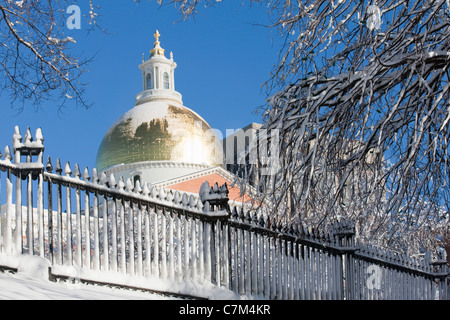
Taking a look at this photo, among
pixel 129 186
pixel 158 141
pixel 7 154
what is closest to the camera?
pixel 7 154

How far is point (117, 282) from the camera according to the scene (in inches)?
275

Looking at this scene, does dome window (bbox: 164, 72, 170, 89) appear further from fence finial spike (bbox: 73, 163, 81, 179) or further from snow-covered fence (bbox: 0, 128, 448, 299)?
fence finial spike (bbox: 73, 163, 81, 179)

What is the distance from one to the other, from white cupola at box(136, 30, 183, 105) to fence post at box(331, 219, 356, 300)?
52484mm

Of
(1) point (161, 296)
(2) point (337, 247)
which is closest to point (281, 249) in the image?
(2) point (337, 247)

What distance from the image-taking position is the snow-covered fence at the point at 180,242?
6.67 m

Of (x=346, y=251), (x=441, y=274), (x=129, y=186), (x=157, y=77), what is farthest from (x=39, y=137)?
(x=157, y=77)

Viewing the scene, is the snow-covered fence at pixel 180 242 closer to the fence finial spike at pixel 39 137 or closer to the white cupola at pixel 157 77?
the fence finial spike at pixel 39 137

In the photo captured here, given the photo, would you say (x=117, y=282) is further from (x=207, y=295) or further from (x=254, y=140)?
(x=254, y=140)

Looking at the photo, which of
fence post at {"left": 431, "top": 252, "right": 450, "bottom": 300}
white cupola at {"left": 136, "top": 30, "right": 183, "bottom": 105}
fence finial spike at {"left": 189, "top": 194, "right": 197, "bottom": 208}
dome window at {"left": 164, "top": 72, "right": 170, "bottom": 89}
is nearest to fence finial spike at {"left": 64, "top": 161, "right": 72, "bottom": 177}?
fence finial spike at {"left": 189, "top": 194, "right": 197, "bottom": 208}

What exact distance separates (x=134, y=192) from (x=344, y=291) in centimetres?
413

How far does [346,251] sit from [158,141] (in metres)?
43.5

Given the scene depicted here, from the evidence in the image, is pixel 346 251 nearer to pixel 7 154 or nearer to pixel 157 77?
pixel 7 154

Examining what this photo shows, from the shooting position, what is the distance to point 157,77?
64.2m

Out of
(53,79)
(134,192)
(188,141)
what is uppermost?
(188,141)
